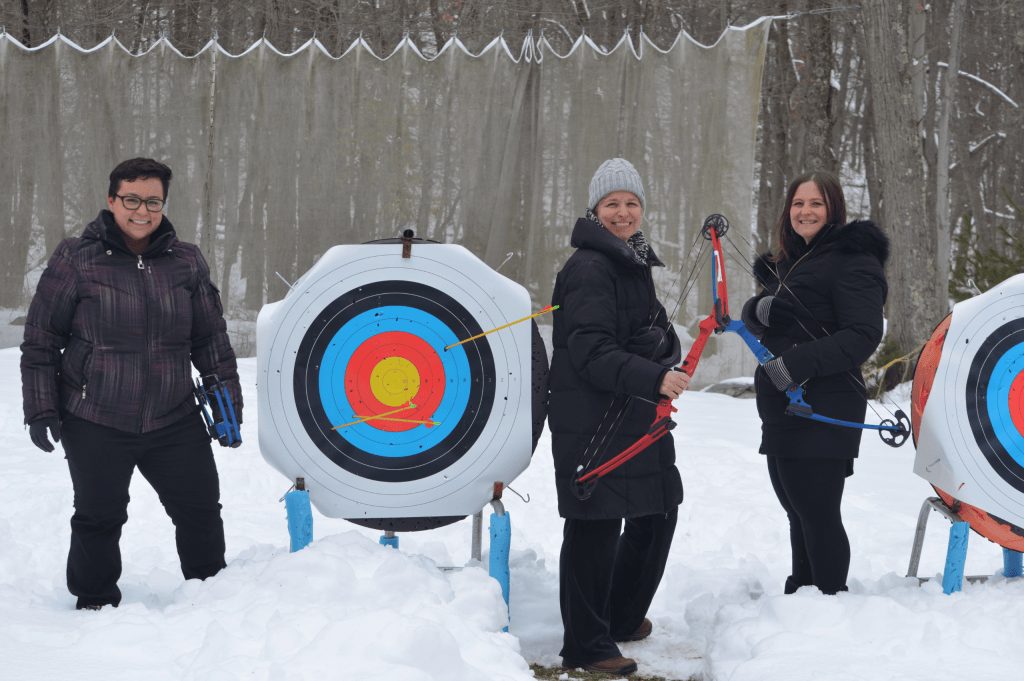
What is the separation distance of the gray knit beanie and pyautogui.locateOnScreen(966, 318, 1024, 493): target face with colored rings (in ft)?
3.75

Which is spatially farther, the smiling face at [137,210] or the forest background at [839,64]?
the forest background at [839,64]

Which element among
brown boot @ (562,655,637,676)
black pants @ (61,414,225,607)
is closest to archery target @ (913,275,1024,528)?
brown boot @ (562,655,637,676)

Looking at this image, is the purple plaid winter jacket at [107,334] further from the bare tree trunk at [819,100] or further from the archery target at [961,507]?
the bare tree trunk at [819,100]

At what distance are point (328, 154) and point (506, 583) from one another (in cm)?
430

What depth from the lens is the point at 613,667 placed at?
2.39 meters

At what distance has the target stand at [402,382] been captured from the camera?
244cm

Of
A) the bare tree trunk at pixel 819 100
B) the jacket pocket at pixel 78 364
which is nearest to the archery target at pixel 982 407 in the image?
the jacket pocket at pixel 78 364

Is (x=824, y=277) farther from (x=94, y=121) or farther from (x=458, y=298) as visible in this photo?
(x=94, y=121)

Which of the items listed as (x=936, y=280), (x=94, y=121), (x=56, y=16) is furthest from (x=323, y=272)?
(x=56, y=16)

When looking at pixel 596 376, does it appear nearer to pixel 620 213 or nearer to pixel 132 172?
pixel 620 213

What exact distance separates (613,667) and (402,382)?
39.5 inches

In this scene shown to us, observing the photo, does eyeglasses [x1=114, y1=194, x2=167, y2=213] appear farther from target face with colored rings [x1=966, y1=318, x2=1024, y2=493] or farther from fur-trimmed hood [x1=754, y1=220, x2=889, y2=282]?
target face with colored rings [x1=966, y1=318, x2=1024, y2=493]

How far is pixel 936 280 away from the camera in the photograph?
636 cm

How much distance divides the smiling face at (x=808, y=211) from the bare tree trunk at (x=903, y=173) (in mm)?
4325
